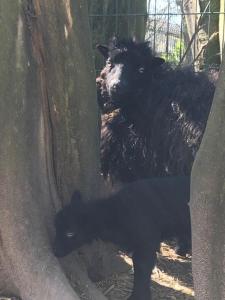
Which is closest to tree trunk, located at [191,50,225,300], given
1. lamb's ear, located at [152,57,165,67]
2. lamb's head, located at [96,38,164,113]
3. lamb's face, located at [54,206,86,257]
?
lamb's face, located at [54,206,86,257]

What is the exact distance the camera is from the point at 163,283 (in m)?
5.09

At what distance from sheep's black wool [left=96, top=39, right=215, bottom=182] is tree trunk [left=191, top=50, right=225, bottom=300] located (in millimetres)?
2244

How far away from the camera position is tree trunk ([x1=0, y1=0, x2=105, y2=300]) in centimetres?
411

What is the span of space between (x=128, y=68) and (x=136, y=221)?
2.24m

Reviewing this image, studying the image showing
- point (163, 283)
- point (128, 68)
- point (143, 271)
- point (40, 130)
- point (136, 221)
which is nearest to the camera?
point (40, 130)

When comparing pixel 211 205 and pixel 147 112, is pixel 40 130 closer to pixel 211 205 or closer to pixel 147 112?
pixel 211 205

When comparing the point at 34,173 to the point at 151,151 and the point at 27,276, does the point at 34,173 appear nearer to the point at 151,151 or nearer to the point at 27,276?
the point at 27,276

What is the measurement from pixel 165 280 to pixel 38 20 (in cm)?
272

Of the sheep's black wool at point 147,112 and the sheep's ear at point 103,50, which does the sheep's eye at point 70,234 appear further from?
the sheep's ear at point 103,50

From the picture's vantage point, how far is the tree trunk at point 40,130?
4105mm

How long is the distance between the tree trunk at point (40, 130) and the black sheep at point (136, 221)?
18 cm

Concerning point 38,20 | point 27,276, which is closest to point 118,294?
point 27,276

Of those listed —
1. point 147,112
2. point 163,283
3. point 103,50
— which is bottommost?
point 163,283

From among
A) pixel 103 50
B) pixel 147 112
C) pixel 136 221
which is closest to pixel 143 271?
pixel 136 221
